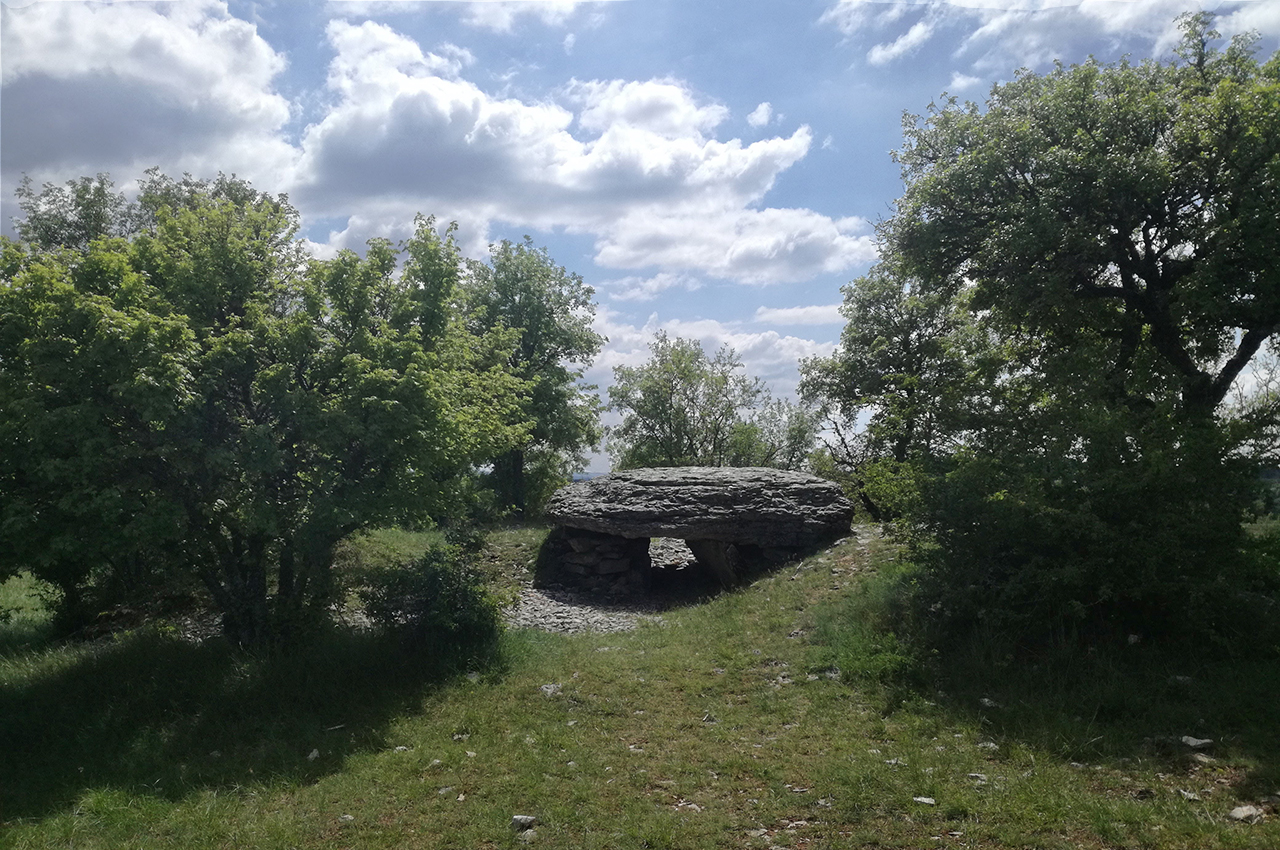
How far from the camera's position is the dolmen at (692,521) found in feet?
57.4

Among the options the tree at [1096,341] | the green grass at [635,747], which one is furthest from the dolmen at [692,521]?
the green grass at [635,747]

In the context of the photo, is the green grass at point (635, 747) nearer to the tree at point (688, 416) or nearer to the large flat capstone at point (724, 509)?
the large flat capstone at point (724, 509)

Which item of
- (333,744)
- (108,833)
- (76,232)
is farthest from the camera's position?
(76,232)

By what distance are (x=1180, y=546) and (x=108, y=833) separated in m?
11.8

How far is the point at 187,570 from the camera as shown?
11.8 m

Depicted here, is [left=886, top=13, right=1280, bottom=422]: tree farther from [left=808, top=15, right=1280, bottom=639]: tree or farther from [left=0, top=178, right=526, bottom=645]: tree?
[left=0, top=178, right=526, bottom=645]: tree

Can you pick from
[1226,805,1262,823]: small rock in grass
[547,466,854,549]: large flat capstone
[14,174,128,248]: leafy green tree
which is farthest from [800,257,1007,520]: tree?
[14,174,128,248]: leafy green tree

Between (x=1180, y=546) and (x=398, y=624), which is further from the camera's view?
(x=398, y=624)

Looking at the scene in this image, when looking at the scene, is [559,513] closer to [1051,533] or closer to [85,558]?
[85,558]

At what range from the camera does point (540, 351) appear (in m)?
35.3

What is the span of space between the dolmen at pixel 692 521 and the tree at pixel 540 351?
14.2 metres

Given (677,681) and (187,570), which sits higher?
(187,570)

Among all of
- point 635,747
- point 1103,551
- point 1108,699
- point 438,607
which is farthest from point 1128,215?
point 438,607

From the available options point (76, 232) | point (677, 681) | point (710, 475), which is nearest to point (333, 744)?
point (677, 681)
